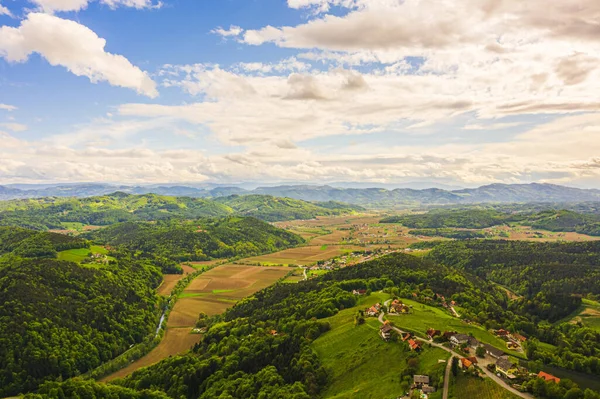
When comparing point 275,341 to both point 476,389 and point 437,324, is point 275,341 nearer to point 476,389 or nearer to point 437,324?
point 437,324

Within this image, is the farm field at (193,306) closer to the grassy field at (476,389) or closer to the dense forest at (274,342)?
the dense forest at (274,342)

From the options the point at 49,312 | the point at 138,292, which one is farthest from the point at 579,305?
the point at 49,312

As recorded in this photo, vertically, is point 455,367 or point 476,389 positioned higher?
point 455,367

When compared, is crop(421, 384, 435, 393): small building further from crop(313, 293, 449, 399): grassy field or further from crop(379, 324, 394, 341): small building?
crop(379, 324, 394, 341): small building

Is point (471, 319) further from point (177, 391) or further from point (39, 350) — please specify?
point (39, 350)

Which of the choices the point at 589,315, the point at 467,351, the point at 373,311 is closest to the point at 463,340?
the point at 467,351

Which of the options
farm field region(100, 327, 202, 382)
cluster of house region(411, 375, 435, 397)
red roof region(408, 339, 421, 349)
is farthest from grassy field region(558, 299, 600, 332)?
farm field region(100, 327, 202, 382)
